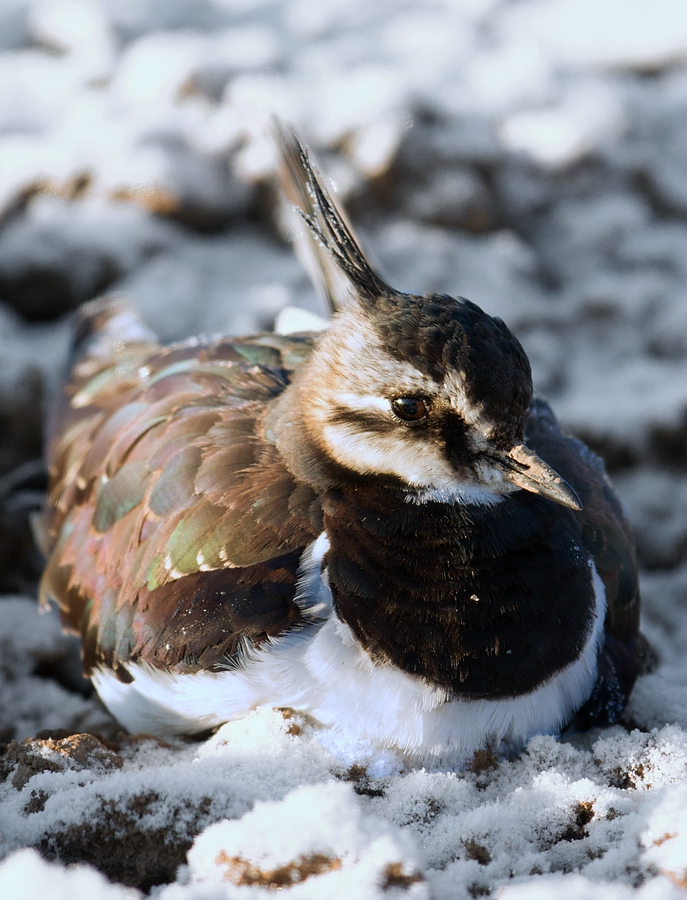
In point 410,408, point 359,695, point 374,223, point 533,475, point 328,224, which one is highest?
point 328,224

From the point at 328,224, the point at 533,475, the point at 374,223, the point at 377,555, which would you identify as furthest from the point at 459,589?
the point at 374,223

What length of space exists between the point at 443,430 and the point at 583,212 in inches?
126

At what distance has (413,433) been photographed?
2693mm

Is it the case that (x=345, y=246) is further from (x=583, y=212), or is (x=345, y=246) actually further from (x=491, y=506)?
(x=583, y=212)

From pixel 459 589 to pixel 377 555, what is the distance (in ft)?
0.83

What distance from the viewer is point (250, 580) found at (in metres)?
2.70

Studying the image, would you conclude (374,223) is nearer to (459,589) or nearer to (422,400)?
(422,400)

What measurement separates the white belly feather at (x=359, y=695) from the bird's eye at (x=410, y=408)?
0.43 meters

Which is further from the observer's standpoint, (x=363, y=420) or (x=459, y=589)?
(x=363, y=420)

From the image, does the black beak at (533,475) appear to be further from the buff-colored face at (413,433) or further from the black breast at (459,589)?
the black breast at (459,589)

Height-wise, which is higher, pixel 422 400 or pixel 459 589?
pixel 422 400

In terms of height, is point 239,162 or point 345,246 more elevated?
point 345,246

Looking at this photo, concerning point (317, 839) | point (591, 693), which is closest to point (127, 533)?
point (317, 839)

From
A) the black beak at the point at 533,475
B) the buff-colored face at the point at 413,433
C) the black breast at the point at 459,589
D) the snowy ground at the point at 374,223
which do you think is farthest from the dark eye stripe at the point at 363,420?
the snowy ground at the point at 374,223
